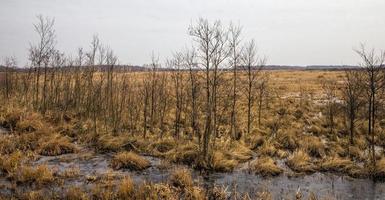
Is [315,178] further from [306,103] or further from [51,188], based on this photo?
[306,103]

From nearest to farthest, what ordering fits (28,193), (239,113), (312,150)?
(28,193), (312,150), (239,113)

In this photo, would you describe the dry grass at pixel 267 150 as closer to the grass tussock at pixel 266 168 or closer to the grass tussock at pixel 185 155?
the grass tussock at pixel 266 168

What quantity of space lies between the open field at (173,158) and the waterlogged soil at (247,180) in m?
0.04

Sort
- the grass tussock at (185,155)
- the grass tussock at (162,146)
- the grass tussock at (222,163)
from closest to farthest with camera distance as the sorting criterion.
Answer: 1. the grass tussock at (222,163)
2. the grass tussock at (185,155)
3. the grass tussock at (162,146)

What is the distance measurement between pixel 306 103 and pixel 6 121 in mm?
20221

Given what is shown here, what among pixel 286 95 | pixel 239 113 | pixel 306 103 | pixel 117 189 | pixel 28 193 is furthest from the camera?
pixel 286 95

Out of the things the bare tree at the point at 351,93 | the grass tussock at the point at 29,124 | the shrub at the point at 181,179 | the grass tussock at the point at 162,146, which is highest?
the bare tree at the point at 351,93

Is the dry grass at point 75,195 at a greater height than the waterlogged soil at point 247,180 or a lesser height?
greater

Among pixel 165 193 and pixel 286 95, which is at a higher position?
pixel 286 95

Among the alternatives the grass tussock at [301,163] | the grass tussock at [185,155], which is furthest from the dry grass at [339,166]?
the grass tussock at [185,155]

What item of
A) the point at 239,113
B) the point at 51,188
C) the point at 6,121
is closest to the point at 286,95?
the point at 239,113

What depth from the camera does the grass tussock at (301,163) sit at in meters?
14.1

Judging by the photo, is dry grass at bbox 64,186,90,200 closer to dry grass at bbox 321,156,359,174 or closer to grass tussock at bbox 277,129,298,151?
dry grass at bbox 321,156,359,174

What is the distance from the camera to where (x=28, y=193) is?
9.77m
